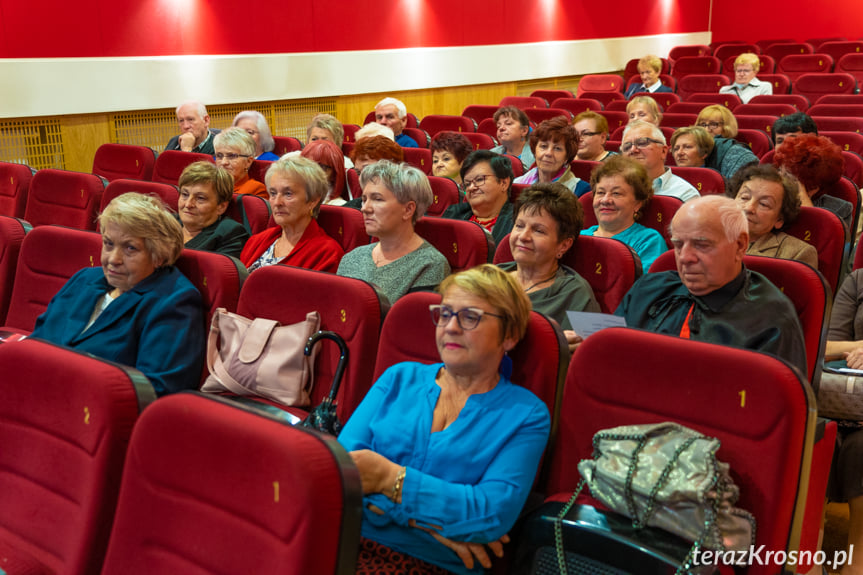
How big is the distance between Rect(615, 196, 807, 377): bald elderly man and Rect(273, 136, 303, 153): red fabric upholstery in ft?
12.0

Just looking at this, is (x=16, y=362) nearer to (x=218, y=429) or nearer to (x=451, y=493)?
(x=218, y=429)

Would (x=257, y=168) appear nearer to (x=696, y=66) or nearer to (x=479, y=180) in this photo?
(x=479, y=180)

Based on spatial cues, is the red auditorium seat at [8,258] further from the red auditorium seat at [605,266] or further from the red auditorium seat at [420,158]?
the red auditorium seat at [420,158]

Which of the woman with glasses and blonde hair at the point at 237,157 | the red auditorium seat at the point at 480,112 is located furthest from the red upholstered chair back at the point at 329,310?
the red auditorium seat at the point at 480,112

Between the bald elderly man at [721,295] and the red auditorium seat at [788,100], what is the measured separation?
4994mm

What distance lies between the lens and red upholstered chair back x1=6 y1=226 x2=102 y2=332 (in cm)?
277

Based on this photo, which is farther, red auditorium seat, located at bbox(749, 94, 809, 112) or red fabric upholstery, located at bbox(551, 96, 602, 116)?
red fabric upholstery, located at bbox(551, 96, 602, 116)

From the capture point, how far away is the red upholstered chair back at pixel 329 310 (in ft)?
7.02

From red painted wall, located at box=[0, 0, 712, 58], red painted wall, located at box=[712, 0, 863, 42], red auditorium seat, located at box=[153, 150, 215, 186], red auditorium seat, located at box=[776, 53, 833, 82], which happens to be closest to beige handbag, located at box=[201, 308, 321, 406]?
red auditorium seat, located at box=[153, 150, 215, 186]

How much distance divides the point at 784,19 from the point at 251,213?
507 inches

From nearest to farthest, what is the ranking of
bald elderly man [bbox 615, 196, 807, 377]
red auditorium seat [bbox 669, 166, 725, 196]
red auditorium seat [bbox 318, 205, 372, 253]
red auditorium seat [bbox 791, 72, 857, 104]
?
bald elderly man [bbox 615, 196, 807, 377], red auditorium seat [bbox 318, 205, 372, 253], red auditorium seat [bbox 669, 166, 725, 196], red auditorium seat [bbox 791, 72, 857, 104]

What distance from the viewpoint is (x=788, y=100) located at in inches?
265

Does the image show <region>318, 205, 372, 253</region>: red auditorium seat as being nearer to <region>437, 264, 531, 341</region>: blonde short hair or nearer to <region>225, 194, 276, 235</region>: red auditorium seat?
<region>225, 194, 276, 235</region>: red auditorium seat

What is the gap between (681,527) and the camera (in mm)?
1446
